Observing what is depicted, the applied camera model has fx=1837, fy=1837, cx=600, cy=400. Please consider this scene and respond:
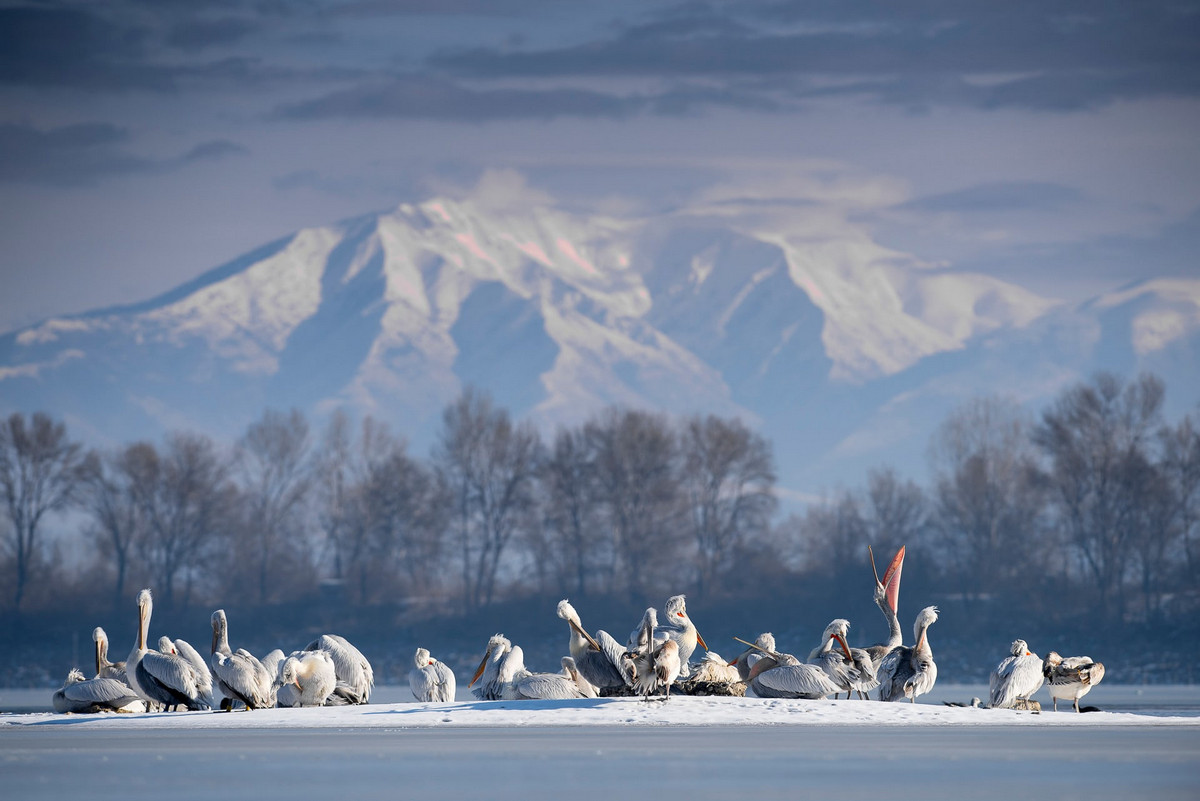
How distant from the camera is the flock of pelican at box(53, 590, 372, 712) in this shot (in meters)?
25.8

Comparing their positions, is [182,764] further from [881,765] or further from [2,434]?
[2,434]

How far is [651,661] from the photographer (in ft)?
81.4

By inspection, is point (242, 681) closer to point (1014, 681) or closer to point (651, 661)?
point (651, 661)

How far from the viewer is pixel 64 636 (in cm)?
6744

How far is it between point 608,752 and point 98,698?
10311 millimetres

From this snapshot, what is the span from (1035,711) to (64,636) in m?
49.5

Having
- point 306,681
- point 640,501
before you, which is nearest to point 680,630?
point 306,681

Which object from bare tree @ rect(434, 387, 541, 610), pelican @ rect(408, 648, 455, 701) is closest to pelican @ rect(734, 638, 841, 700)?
pelican @ rect(408, 648, 455, 701)

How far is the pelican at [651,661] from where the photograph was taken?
81.4ft

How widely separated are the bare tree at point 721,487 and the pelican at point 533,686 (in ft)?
142

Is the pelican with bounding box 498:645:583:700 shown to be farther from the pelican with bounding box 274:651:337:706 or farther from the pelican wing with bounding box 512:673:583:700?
the pelican with bounding box 274:651:337:706

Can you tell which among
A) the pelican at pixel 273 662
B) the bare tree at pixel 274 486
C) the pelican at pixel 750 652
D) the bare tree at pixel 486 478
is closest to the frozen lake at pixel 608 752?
the pelican at pixel 750 652

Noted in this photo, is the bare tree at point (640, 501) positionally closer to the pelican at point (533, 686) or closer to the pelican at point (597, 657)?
the pelican at point (533, 686)

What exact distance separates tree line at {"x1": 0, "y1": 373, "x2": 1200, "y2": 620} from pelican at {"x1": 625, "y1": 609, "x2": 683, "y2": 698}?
41.5 metres
